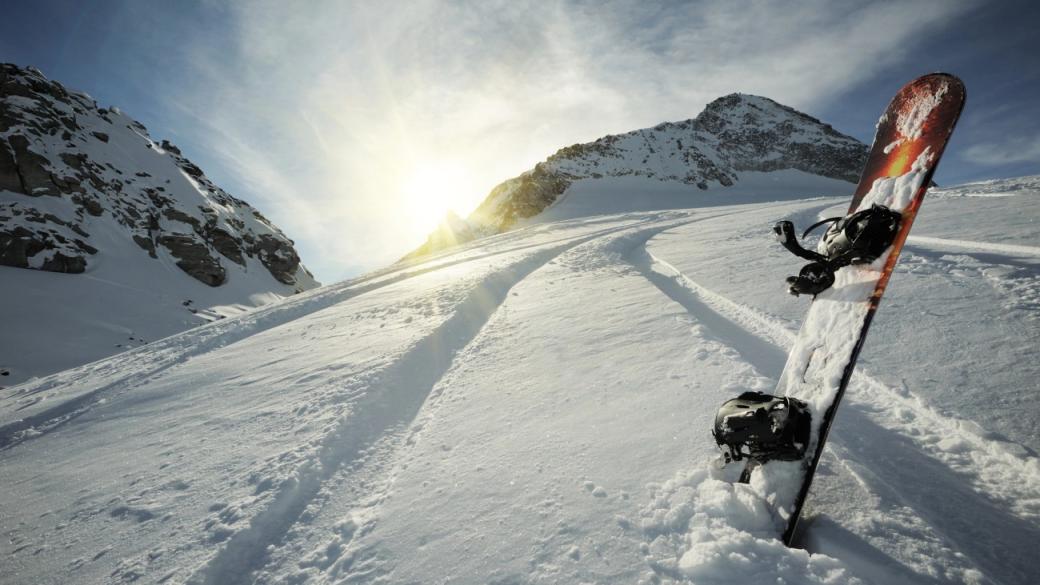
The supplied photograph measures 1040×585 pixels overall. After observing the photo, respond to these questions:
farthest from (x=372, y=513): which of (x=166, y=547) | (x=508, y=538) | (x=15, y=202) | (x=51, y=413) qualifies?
(x=15, y=202)

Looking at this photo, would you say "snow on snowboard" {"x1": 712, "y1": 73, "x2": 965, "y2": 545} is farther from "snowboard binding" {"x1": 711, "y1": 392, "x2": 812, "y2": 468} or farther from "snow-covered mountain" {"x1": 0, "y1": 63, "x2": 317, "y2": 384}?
"snow-covered mountain" {"x1": 0, "y1": 63, "x2": 317, "y2": 384}

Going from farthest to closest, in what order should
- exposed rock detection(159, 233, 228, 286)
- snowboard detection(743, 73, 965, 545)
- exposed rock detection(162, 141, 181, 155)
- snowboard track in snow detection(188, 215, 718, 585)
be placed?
exposed rock detection(162, 141, 181, 155) < exposed rock detection(159, 233, 228, 286) < snowboard track in snow detection(188, 215, 718, 585) < snowboard detection(743, 73, 965, 545)

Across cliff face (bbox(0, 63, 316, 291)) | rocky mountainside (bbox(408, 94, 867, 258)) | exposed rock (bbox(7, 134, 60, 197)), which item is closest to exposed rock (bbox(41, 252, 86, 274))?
cliff face (bbox(0, 63, 316, 291))

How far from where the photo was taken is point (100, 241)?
24.0m

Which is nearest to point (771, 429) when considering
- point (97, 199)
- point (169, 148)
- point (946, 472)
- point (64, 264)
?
point (946, 472)

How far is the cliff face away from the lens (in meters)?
21.9

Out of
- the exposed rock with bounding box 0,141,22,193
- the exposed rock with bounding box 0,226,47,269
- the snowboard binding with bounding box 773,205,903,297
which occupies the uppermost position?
the exposed rock with bounding box 0,141,22,193

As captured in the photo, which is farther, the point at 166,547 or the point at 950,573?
the point at 166,547

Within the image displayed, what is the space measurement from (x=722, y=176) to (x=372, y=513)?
7543cm

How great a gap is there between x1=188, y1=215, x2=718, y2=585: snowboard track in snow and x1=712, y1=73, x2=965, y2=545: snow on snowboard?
3.03 meters

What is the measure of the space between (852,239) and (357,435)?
4275mm

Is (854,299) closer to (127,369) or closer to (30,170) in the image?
(127,369)

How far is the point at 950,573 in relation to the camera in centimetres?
165

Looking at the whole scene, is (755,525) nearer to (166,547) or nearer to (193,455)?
(166,547)
